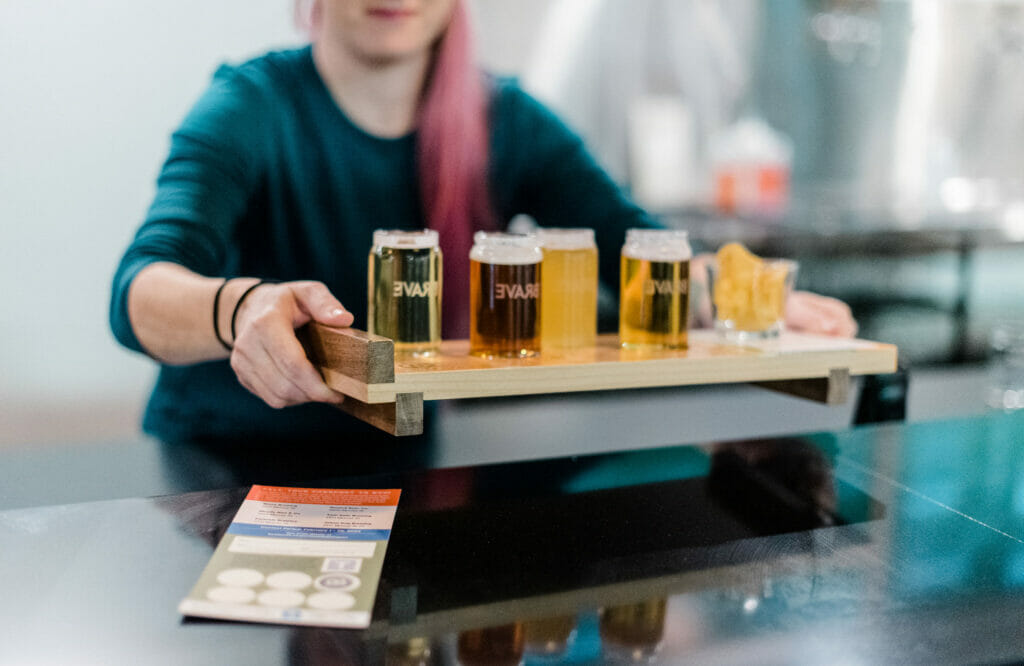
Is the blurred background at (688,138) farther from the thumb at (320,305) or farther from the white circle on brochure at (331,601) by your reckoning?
the white circle on brochure at (331,601)

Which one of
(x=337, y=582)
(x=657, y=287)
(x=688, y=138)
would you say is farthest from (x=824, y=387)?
(x=688, y=138)

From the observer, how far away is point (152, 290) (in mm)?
1182

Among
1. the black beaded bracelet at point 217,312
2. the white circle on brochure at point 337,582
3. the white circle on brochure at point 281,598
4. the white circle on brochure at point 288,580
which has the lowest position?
the white circle on brochure at point 337,582

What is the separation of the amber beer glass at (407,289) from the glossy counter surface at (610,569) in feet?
0.54

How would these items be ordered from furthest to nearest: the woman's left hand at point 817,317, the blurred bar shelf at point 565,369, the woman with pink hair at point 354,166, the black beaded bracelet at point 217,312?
the woman with pink hair at point 354,166 → the woman's left hand at point 817,317 → the black beaded bracelet at point 217,312 → the blurred bar shelf at point 565,369

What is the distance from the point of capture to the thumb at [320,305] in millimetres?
1037

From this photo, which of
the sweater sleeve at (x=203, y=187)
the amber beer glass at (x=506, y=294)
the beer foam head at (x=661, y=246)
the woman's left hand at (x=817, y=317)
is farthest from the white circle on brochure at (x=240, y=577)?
the woman's left hand at (x=817, y=317)

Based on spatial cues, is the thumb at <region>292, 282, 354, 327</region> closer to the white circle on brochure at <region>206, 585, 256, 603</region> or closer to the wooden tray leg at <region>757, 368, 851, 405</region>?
the white circle on brochure at <region>206, 585, 256, 603</region>

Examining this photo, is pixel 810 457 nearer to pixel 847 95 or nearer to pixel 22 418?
pixel 22 418

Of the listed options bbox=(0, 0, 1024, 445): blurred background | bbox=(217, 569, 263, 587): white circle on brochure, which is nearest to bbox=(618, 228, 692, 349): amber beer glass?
bbox=(217, 569, 263, 587): white circle on brochure

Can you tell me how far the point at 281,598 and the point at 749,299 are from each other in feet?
2.49

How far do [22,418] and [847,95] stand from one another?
10.3ft

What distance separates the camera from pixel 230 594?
787 mm

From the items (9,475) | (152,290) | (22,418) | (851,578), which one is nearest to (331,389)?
(152,290)
